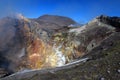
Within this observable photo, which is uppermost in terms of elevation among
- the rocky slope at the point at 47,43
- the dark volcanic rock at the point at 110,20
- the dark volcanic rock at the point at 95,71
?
the dark volcanic rock at the point at 110,20

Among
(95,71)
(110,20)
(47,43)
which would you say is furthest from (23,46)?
(95,71)

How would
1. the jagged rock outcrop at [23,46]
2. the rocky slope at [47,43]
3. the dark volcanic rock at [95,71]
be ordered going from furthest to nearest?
the jagged rock outcrop at [23,46] → the rocky slope at [47,43] → the dark volcanic rock at [95,71]

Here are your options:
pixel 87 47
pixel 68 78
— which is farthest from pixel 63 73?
pixel 87 47

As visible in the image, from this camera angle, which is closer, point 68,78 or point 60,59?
point 68,78

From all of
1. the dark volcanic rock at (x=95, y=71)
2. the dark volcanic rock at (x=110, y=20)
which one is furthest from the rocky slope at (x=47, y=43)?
the dark volcanic rock at (x=95, y=71)

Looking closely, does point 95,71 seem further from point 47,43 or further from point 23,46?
point 23,46

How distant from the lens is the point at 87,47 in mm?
25281

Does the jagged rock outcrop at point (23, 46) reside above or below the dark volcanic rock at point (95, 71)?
above

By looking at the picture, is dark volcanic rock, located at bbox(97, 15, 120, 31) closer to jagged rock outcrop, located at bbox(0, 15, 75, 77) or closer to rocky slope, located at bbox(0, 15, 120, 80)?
rocky slope, located at bbox(0, 15, 120, 80)

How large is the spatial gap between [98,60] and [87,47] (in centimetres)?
894

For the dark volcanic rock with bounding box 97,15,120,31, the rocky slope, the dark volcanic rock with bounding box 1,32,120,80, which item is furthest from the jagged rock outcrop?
the dark volcanic rock with bounding box 1,32,120,80

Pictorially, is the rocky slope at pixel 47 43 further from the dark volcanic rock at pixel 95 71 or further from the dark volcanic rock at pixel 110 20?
the dark volcanic rock at pixel 95 71

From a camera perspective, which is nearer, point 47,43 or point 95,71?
point 95,71

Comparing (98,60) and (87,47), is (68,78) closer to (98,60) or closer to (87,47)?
(98,60)
